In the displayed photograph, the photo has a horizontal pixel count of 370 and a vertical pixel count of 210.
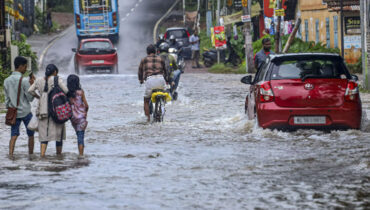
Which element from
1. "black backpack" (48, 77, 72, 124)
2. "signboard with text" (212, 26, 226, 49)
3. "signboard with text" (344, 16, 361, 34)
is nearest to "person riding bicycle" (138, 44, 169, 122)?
"black backpack" (48, 77, 72, 124)

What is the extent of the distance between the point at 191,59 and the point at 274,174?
37905 millimetres

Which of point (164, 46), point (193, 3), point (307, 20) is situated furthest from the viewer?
point (193, 3)

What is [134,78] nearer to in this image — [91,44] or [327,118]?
[91,44]

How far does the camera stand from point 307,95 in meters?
12.7

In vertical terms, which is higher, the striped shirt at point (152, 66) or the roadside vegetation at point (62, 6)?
the roadside vegetation at point (62, 6)

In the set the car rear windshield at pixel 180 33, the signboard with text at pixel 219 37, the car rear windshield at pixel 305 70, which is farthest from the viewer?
the car rear windshield at pixel 180 33

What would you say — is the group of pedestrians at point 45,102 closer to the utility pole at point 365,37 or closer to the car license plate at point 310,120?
the car license plate at point 310,120

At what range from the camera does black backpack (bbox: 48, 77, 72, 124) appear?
1099 cm

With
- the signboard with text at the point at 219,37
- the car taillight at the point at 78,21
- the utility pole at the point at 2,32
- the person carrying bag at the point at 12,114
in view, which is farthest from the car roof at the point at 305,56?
the car taillight at the point at 78,21

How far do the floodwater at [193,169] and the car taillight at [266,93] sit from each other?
0.61 m

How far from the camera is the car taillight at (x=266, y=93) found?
12789 millimetres

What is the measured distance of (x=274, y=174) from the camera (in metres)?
9.38

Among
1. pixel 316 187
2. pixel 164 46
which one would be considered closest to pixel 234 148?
pixel 316 187

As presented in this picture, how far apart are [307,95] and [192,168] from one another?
131 inches
